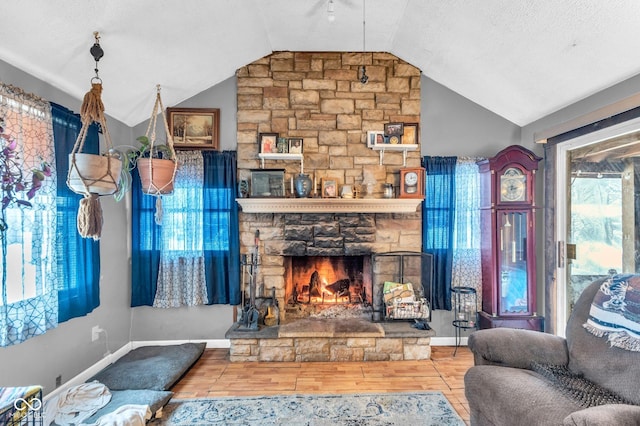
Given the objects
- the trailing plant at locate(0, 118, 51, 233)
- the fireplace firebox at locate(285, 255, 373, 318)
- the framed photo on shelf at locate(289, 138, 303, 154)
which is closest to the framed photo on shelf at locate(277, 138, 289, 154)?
the framed photo on shelf at locate(289, 138, 303, 154)

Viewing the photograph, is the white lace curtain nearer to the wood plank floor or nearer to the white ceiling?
the wood plank floor

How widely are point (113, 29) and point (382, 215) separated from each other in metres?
2.84

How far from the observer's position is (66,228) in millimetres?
2521

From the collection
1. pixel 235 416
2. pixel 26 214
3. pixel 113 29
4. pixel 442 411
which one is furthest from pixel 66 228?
pixel 442 411

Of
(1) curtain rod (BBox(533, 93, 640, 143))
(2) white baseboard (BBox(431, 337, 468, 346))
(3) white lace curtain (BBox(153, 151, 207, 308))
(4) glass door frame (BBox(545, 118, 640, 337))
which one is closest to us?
(1) curtain rod (BBox(533, 93, 640, 143))

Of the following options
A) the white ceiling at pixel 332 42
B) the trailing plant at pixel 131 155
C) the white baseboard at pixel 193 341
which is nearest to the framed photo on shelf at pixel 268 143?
the white ceiling at pixel 332 42

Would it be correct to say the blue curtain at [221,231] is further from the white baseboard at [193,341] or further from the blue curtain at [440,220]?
the blue curtain at [440,220]

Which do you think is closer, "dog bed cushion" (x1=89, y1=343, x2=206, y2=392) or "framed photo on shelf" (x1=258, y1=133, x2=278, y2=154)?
"dog bed cushion" (x1=89, y1=343, x2=206, y2=392)

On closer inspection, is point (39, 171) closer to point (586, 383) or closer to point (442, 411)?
point (442, 411)

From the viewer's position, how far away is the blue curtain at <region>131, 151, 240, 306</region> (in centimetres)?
344

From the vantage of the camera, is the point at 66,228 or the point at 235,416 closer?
the point at 235,416

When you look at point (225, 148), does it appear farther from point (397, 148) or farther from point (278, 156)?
point (397, 148)

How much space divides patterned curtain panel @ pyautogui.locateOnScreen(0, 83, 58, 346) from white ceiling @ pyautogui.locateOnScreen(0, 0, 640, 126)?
35 cm

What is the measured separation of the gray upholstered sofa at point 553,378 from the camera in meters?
1.44
